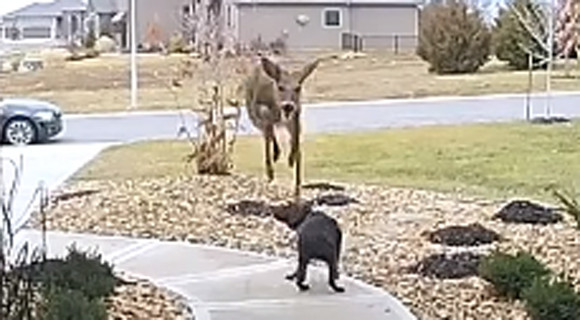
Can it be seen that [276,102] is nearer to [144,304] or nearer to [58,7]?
[144,304]

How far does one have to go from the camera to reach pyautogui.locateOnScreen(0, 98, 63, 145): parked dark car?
19.6 meters

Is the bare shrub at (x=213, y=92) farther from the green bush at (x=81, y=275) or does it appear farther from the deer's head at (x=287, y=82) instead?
the green bush at (x=81, y=275)

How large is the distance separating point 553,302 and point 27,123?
1500 cm

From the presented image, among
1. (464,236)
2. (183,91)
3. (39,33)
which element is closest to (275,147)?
(464,236)

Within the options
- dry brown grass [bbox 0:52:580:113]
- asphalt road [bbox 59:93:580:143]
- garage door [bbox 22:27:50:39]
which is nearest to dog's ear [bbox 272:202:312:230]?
asphalt road [bbox 59:93:580:143]

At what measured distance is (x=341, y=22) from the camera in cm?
4628

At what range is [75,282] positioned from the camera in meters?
6.34

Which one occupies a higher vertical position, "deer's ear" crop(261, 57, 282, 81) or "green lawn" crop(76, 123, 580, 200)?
"deer's ear" crop(261, 57, 282, 81)

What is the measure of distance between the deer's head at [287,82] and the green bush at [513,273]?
3.45 metres

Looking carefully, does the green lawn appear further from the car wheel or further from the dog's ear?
the dog's ear

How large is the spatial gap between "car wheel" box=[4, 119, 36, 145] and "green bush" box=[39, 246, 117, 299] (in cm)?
1310

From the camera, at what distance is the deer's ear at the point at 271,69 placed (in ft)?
32.6

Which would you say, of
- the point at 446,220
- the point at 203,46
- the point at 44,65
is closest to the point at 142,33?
the point at 44,65

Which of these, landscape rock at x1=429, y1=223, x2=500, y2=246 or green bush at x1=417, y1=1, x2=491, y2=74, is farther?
green bush at x1=417, y1=1, x2=491, y2=74
